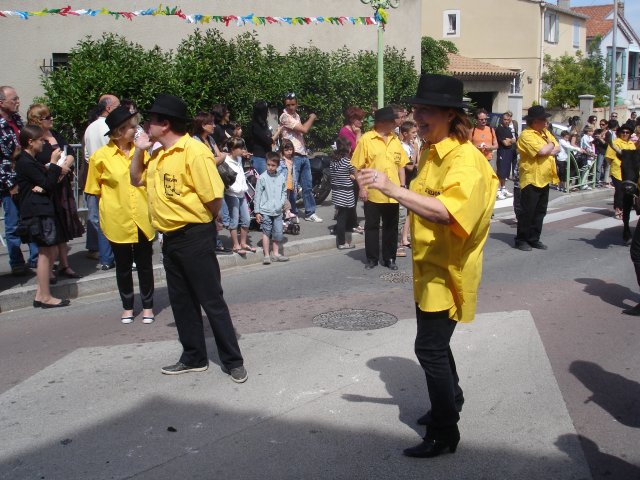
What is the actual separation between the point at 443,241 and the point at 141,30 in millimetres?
13885

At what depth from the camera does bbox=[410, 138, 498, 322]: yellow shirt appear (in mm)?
3988

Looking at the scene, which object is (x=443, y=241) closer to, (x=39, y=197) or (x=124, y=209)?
(x=124, y=209)

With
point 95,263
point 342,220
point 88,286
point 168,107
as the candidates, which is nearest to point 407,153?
point 342,220

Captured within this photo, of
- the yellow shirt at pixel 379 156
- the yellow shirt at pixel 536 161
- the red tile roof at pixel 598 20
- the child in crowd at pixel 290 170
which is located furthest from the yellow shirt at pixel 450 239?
the red tile roof at pixel 598 20

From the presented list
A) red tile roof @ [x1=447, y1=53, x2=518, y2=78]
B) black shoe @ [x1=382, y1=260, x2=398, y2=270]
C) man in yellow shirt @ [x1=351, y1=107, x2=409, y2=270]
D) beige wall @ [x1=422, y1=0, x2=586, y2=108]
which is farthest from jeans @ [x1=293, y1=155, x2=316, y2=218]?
beige wall @ [x1=422, y1=0, x2=586, y2=108]

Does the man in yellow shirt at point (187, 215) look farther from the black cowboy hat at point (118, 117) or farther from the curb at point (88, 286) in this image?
the curb at point (88, 286)

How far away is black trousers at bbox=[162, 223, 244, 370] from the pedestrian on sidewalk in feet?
5.91

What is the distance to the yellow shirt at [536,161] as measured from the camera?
10.4 metres

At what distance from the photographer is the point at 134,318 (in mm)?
7367

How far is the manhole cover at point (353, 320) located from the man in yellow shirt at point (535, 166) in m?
4.16

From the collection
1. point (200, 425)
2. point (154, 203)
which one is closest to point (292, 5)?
point (154, 203)

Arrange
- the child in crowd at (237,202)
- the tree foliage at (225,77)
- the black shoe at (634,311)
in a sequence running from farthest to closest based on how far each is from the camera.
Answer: the tree foliage at (225,77) → the child in crowd at (237,202) → the black shoe at (634,311)

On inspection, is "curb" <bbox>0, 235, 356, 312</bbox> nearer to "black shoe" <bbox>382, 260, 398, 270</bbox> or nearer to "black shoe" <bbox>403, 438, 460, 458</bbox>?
"black shoe" <bbox>382, 260, 398, 270</bbox>

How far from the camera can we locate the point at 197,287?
5.46 m
